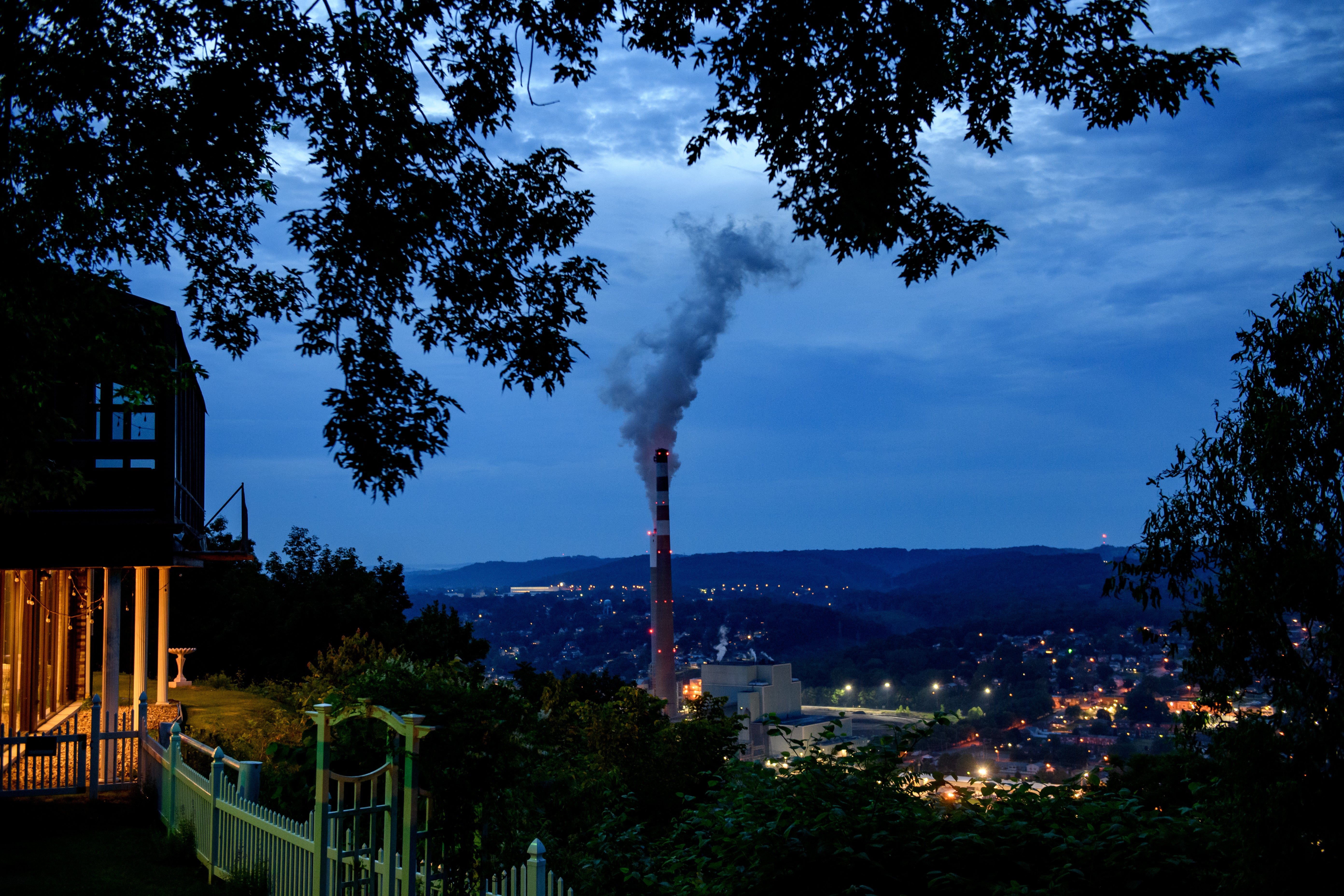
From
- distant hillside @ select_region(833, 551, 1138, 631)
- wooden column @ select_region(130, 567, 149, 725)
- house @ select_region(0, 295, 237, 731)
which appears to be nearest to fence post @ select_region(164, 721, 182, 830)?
house @ select_region(0, 295, 237, 731)

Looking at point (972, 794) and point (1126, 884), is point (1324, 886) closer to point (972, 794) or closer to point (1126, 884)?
point (1126, 884)

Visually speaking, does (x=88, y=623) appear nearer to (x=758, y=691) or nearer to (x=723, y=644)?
(x=758, y=691)

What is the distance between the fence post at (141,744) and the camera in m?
11.6

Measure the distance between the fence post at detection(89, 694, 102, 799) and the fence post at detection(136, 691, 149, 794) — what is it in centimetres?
43

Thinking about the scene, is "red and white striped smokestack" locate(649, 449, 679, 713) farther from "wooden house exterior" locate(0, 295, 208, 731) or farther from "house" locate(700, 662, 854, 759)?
"wooden house exterior" locate(0, 295, 208, 731)

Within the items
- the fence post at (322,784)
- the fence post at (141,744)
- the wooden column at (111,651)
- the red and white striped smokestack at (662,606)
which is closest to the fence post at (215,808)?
the fence post at (322,784)

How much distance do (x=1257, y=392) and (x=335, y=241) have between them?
21.0 ft

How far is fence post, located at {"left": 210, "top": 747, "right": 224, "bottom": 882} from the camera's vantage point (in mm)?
8992

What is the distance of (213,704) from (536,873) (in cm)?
1722

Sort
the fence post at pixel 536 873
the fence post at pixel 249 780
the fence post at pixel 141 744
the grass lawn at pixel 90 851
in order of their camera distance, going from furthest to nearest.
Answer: the fence post at pixel 141 744 → the fence post at pixel 249 780 → the grass lawn at pixel 90 851 → the fence post at pixel 536 873

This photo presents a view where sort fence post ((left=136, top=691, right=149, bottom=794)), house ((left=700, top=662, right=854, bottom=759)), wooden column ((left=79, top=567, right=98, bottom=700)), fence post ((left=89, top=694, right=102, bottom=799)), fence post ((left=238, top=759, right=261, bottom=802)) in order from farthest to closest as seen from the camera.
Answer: house ((left=700, top=662, right=854, bottom=759)), wooden column ((left=79, top=567, right=98, bottom=700)), fence post ((left=136, top=691, right=149, bottom=794)), fence post ((left=89, top=694, right=102, bottom=799)), fence post ((left=238, top=759, right=261, bottom=802))

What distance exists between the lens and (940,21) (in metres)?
5.99

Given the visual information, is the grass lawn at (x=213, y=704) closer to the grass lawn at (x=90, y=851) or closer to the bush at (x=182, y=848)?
the grass lawn at (x=90, y=851)

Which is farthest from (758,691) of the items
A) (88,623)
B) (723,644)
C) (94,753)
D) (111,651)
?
(723,644)
